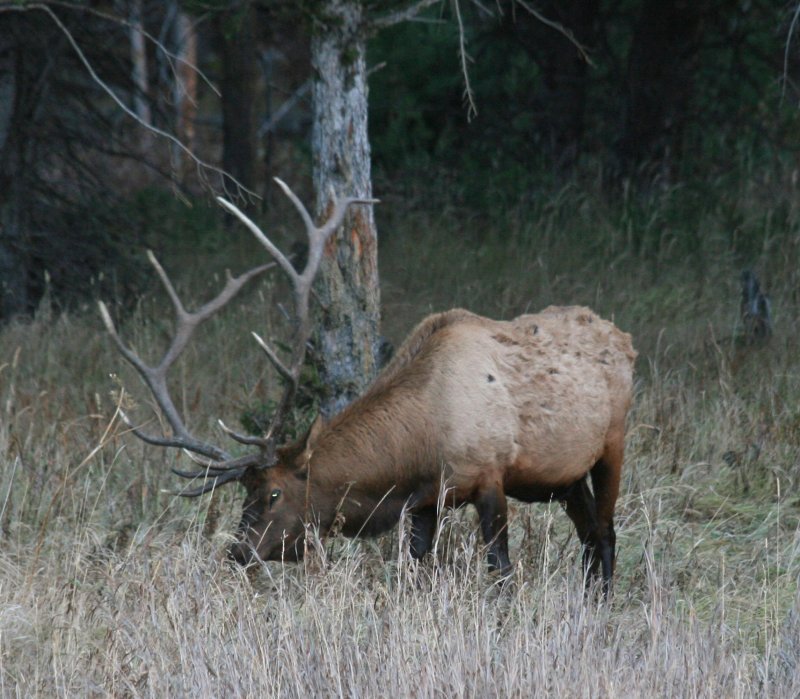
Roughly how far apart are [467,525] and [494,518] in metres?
0.56

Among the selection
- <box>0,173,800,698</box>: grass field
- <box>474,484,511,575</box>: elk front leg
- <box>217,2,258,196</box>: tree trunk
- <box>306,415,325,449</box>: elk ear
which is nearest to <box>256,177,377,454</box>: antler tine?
<box>306,415,325,449</box>: elk ear

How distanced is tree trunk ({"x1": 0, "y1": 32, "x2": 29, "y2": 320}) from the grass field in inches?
18.8

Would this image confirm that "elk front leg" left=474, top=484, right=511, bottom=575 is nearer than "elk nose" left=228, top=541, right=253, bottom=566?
No

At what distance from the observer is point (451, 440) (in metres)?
5.73

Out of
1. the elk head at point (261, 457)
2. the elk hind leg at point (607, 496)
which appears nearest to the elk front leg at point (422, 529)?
the elk head at point (261, 457)

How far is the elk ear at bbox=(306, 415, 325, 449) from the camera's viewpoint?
18.6 ft

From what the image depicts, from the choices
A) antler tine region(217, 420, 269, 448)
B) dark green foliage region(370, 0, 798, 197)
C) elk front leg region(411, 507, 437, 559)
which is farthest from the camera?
dark green foliage region(370, 0, 798, 197)

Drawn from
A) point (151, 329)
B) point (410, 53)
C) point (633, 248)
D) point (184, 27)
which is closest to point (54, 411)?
point (151, 329)

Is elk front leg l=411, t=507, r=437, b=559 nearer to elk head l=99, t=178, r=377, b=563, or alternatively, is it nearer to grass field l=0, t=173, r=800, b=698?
grass field l=0, t=173, r=800, b=698

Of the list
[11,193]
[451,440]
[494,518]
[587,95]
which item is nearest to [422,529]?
[494,518]

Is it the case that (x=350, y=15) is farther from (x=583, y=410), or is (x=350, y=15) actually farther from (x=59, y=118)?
(x=59, y=118)

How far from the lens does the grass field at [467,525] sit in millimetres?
4273

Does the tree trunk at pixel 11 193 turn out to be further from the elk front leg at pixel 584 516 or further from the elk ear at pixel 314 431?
the elk front leg at pixel 584 516

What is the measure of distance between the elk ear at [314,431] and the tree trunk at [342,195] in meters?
1.15
